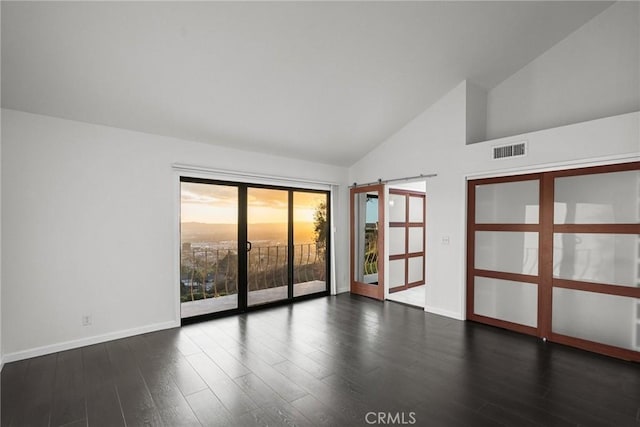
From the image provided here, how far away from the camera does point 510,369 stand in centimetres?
294

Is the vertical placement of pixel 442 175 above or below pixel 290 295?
above

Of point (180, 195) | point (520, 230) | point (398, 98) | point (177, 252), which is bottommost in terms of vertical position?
point (177, 252)

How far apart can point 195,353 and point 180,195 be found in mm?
2067

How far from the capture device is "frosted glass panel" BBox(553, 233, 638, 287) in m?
3.18

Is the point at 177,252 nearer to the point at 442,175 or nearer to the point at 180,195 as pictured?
the point at 180,195

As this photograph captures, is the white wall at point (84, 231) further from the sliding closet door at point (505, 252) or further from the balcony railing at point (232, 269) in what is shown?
the sliding closet door at point (505, 252)

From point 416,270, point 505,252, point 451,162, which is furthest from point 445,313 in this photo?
point 451,162

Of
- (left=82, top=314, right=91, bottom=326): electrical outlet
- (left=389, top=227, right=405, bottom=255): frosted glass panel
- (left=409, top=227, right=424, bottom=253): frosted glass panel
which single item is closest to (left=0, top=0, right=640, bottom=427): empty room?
(left=82, top=314, right=91, bottom=326): electrical outlet

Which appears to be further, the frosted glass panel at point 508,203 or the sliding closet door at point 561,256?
the frosted glass panel at point 508,203

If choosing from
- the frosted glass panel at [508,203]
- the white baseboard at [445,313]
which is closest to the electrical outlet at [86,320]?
the white baseboard at [445,313]

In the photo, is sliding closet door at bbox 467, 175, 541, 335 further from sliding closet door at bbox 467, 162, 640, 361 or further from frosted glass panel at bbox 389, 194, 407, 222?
frosted glass panel at bbox 389, 194, 407, 222

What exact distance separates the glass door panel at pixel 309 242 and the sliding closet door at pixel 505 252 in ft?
8.53

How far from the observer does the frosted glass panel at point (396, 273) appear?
19.5 ft

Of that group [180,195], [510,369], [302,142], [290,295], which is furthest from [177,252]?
[510,369]
